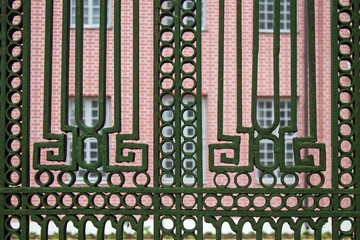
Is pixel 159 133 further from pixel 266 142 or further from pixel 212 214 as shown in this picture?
pixel 266 142

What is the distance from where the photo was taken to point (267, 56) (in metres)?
10.1

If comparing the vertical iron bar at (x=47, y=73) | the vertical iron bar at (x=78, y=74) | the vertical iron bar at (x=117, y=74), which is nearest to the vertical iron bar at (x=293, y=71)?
the vertical iron bar at (x=117, y=74)

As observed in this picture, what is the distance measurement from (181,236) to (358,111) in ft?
4.47

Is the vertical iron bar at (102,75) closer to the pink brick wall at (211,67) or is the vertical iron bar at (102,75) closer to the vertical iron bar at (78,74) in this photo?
the vertical iron bar at (78,74)

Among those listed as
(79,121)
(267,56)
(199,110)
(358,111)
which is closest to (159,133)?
(199,110)

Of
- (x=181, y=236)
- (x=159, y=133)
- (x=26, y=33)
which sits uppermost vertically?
(x=26, y=33)

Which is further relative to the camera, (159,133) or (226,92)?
(226,92)

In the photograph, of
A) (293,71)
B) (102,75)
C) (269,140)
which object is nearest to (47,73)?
(102,75)

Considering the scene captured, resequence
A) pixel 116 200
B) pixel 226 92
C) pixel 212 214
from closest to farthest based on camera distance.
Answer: pixel 212 214 → pixel 116 200 → pixel 226 92

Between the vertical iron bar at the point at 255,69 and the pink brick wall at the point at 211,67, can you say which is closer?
the vertical iron bar at the point at 255,69

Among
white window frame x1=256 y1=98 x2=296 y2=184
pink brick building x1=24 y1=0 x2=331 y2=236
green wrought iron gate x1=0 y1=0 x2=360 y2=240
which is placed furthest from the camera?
white window frame x1=256 y1=98 x2=296 y2=184

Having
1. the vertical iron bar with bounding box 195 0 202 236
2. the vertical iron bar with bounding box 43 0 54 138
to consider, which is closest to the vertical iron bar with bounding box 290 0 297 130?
the vertical iron bar with bounding box 195 0 202 236

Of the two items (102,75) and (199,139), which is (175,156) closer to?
(199,139)

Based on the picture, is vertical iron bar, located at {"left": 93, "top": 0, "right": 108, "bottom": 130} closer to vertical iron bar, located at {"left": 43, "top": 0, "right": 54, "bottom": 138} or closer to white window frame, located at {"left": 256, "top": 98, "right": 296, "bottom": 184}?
vertical iron bar, located at {"left": 43, "top": 0, "right": 54, "bottom": 138}
